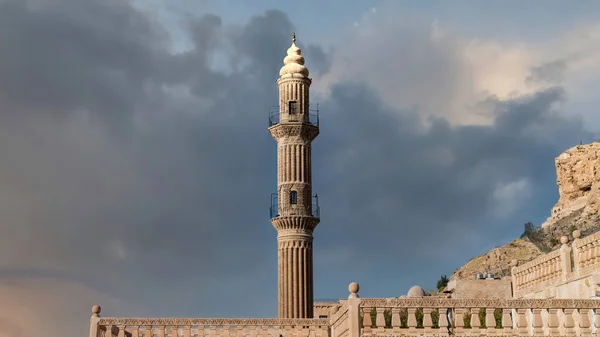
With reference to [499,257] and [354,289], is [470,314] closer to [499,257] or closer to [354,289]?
[354,289]

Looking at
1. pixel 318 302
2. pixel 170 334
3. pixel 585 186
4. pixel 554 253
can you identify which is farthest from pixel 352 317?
pixel 585 186

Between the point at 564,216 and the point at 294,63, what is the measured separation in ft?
105

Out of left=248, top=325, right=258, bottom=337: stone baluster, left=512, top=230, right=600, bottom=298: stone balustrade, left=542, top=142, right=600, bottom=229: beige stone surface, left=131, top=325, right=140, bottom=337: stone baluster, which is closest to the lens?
left=512, top=230, right=600, bottom=298: stone balustrade

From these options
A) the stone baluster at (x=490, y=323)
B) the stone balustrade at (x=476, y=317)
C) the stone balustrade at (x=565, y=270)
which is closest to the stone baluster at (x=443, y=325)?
the stone balustrade at (x=476, y=317)

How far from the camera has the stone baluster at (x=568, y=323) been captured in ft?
51.4

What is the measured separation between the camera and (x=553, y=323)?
1562 centimetres

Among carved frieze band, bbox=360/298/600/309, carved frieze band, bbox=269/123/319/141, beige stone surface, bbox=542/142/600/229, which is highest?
beige stone surface, bbox=542/142/600/229

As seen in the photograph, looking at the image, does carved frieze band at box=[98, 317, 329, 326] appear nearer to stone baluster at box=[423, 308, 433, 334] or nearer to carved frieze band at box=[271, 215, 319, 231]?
stone baluster at box=[423, 308, 433, 334]

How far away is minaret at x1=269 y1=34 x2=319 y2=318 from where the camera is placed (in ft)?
132

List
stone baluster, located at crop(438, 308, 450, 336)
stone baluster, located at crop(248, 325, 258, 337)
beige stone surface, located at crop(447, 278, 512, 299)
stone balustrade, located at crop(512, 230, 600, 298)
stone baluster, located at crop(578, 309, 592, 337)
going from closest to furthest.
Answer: stone baluster, located at crop(438, 308, 450, 336) < stone baluster, located at crop(578, 309, 592, 337) < stone balustrade, located at crop(512, 230, 600, 298) < stone baluster, located at crop(248, 325, 258, 337) < beige stone surface, located at crop(447, 278, 512, 299)

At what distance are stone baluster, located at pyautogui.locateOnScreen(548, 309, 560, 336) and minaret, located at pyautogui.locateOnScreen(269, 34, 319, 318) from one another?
961 inches

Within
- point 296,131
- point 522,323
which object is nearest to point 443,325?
point 522,323

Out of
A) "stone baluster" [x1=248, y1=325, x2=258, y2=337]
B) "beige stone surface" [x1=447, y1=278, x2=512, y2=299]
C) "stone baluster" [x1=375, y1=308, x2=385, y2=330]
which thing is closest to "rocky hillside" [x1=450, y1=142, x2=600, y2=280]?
"beige stone surface" [x1=447, y1=278, x2=512, y2=299]

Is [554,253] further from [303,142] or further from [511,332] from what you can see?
[303,142]
